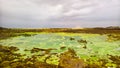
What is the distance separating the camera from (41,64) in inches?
258

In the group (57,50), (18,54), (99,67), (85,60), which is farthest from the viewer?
(57,50)

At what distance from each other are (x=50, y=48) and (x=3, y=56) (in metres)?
2.10

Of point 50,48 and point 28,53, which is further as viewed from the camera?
point 50,48

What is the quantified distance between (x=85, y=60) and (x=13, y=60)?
265 cm

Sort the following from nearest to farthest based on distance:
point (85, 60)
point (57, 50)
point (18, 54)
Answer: point (85, 60) < point (18, 54) < point (57, 50)

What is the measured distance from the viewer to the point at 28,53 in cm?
791

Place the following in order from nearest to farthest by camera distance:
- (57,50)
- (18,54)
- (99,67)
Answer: (99,67) → (18,54) → (57,50)

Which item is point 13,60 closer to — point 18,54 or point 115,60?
point 18,54

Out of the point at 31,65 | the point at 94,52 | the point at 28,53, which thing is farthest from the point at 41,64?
the point at 94,52

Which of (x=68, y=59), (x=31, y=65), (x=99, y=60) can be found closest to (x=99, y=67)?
(x=99, y=60)

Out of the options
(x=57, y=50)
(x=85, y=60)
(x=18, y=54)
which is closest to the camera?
(x=85, y=60)

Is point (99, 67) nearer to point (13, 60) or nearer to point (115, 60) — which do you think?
point (115, 60)

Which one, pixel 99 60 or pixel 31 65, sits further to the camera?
pixel 99 60

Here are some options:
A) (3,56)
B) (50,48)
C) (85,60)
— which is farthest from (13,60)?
(85,60)
